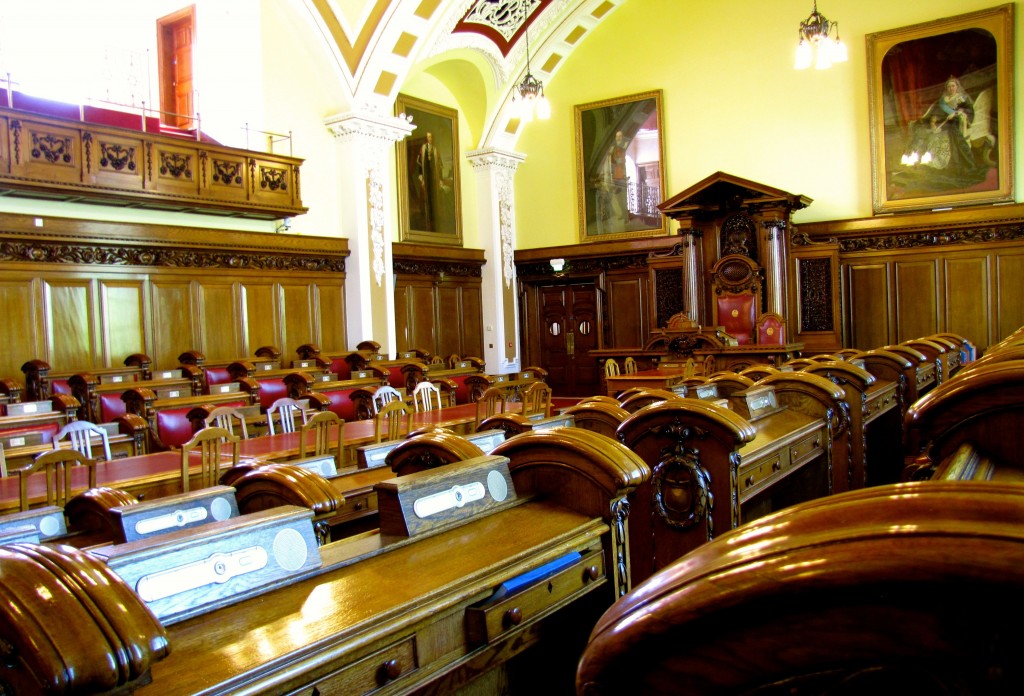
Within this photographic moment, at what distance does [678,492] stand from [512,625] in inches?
78.4

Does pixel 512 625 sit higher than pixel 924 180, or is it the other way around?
pixel 924 180

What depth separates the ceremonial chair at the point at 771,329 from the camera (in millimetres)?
13406

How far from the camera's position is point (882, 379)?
7480 mm

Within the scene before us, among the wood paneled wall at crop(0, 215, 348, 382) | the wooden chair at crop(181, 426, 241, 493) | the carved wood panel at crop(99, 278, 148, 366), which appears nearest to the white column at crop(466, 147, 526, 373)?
the wood paneled wall at crop(0, 215, 348, 382)

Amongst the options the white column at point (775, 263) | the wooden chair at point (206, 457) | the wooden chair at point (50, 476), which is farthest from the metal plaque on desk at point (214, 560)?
the white column at point (775, 263)

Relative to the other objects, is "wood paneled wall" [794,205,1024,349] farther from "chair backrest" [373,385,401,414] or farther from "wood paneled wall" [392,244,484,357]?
"chair backrest" [373,385,401,414]

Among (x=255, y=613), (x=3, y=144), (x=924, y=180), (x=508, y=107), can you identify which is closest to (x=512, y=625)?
(x=255, y=613)

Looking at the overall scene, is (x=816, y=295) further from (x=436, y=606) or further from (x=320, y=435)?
(x=436, y=606)

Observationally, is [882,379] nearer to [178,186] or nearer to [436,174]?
[178,186]

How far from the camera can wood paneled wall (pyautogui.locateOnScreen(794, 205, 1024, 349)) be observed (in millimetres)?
13445

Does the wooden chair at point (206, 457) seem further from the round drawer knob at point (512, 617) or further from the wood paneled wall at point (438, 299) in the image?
the wood paneled wall at point (438, 299)

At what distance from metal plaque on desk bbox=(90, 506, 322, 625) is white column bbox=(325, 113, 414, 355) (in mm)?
12388

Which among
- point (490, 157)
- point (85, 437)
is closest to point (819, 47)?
point (490, 157)

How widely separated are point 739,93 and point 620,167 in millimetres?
2774
